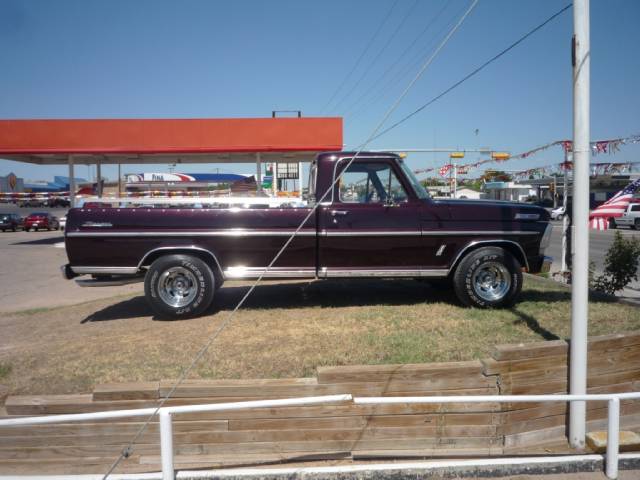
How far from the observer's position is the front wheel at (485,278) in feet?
20.5

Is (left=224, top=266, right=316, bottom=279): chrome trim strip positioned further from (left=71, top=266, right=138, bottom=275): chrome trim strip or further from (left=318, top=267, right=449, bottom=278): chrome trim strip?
(left=71, top=266, right=138, bottom=275): chrome trim strip

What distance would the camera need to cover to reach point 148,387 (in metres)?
4.16

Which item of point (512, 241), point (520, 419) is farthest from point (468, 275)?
point (520, 419)

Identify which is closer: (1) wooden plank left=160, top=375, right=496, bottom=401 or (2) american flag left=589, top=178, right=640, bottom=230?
(1) wooden plank left=160, top=375, right=496, bottom=401

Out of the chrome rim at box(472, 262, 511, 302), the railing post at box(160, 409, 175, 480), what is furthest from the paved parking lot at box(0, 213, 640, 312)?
the railing post at box(160, 409, 175, 480)

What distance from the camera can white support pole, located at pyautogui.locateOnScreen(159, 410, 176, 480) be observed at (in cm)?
315

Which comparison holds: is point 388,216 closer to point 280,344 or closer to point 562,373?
point 280,344

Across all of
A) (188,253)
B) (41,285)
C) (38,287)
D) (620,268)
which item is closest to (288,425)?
(188,253)

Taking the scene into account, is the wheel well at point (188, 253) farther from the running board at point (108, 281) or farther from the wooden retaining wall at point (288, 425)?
the wooden retaining wall at point (288, 425)

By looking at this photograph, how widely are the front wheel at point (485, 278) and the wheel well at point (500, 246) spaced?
0.07 meters

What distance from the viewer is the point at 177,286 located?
625 centimetres

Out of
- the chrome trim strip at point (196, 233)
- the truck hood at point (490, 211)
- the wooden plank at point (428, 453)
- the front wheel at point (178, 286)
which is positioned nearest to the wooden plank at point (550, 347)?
the wooden plank at point (428, 453)

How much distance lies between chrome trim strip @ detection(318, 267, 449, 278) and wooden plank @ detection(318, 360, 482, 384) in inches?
83.6

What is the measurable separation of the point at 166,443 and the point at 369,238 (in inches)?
146
